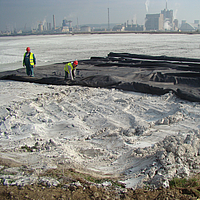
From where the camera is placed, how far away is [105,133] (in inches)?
157

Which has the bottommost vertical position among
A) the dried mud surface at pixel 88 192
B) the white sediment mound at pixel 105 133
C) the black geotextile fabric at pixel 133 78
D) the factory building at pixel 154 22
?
the dried mud surface at pixel 88 192

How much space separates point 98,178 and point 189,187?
3.87 feet

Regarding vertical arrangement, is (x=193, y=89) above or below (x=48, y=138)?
above

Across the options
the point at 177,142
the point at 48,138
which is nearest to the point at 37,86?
the point at 48,138

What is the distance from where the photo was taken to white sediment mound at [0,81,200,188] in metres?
2.97

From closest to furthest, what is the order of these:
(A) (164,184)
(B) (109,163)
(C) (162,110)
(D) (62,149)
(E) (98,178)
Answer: (A) (164,184), (E) (98,178), (B) (109,163), (D) (62,149), (C) (162,110)

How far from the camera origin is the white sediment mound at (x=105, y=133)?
297 centimetres

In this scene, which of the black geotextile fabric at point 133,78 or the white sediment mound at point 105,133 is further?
the black geotextile fabric at point 133,78

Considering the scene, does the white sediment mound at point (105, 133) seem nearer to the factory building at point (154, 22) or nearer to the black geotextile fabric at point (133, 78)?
the black geotextile fabric at point (133, 78)

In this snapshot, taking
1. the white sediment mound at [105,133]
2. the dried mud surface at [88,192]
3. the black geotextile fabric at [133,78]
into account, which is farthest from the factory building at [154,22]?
the dried mud surface at [88,192]

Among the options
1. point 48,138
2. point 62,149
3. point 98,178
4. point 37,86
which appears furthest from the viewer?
point 37,86

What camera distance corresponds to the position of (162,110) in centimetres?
495

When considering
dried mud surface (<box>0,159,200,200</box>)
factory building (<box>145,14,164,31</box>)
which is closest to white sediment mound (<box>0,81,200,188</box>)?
dried mud surface (<box>0,159,200,200</box>)

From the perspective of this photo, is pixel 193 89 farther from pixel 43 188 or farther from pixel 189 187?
pixel 43 188
